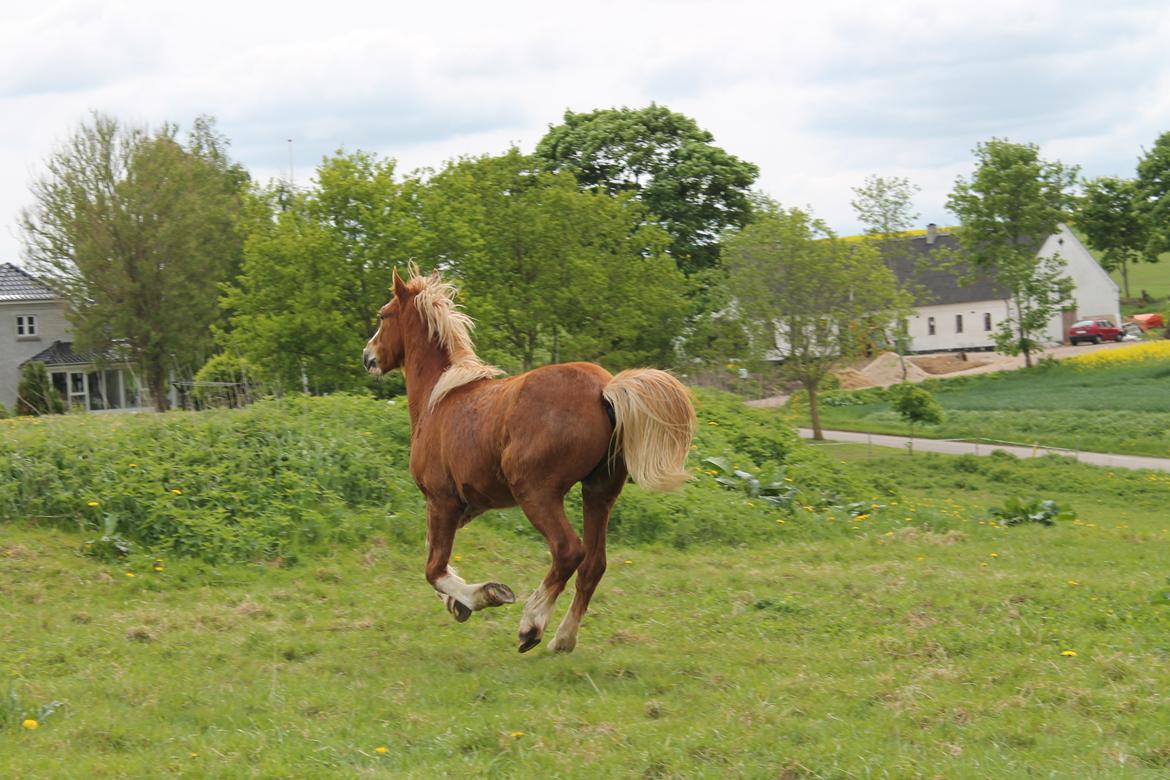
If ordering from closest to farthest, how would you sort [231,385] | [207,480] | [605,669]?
[605,669] → [207,480] → [231,385]

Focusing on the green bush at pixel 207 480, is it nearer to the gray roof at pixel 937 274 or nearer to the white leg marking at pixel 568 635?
the white leg marking at pixel 568 635

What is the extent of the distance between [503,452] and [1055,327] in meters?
72.1

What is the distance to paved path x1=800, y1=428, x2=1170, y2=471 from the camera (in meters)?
29.5

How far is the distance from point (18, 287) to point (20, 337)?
10.1 feet

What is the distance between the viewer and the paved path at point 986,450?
29500mm

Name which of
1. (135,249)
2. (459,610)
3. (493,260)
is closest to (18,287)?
(135,249)

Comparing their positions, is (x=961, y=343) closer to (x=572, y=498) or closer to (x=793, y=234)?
(x=793, y=234)

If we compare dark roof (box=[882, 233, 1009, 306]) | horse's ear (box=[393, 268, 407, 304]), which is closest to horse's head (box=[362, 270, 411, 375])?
horse's ear (box=[393, 268, 407, 304])

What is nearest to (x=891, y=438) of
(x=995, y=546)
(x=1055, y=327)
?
(x=995, y=546)

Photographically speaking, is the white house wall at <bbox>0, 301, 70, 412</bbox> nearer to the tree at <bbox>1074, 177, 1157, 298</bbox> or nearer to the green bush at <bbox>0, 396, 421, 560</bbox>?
the green bush at <bbox>0, 396, 421, 560</bbox>

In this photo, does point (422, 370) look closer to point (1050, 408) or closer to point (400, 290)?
point (400, 290)

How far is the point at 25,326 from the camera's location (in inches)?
2392

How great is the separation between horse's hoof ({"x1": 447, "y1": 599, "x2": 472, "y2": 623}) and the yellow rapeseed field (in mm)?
54043

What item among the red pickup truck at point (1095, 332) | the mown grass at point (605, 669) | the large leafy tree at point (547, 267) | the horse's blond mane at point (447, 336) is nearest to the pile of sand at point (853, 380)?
the red pickup truck at point (1095, 332)
